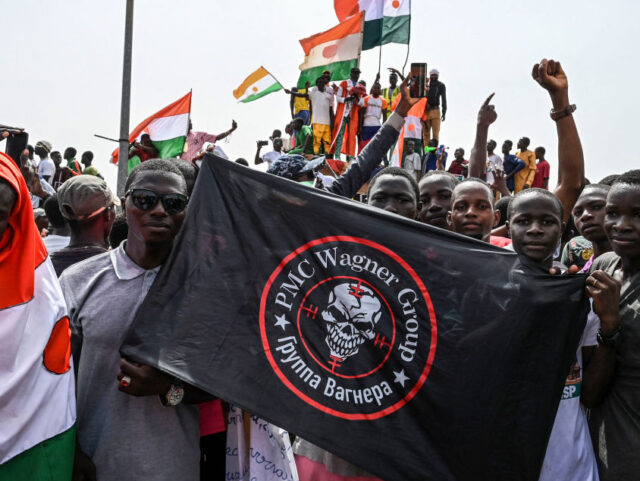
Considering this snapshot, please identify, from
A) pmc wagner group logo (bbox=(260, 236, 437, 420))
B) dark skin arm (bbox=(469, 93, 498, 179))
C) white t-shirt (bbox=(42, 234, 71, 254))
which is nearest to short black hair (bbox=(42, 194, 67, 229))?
white t-shirt (bbox=(42, 234, 71, 254))

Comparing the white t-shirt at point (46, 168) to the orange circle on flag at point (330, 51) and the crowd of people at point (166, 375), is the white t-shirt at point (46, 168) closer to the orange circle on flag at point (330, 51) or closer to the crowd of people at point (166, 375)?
the orange circle on flag at point (330, 51)

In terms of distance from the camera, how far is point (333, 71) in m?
13.8

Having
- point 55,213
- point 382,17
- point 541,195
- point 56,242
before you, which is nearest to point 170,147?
point 55,213

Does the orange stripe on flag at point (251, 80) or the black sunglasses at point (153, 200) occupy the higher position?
the orange stripe on flag at point (251, 80)

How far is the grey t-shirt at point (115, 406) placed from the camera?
7.55 feet

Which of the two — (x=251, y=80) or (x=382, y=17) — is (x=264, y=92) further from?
(x=382, y=17)

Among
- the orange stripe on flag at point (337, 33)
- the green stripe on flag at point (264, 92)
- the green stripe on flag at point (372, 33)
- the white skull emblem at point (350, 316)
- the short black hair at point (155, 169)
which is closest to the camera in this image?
the white skull emblem at point (350, 316)

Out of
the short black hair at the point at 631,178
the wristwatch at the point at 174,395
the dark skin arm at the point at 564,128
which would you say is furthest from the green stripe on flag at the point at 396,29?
the wristwatch at the point at 174,395

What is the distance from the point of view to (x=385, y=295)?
8.30ft

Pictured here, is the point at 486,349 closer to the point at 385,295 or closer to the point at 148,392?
the point at 385,295

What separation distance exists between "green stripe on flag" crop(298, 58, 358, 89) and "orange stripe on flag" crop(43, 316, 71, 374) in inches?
470

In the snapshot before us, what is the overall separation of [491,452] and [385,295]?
0.72 m

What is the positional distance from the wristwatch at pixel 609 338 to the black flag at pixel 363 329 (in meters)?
0.13

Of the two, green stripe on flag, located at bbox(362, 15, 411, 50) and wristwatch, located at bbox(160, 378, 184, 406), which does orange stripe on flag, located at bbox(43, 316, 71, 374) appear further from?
green stripe on flag, located at bbox(362, 15, 411, 50)
